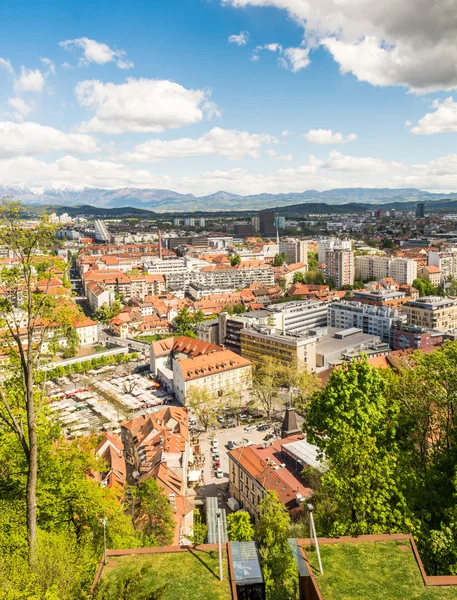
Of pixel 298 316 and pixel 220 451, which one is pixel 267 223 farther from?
pixel 220 451

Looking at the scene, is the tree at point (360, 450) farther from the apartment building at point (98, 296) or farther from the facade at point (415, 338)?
the apartment building at point (98, 296)

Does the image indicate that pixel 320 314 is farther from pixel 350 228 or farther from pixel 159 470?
pixel 350 228

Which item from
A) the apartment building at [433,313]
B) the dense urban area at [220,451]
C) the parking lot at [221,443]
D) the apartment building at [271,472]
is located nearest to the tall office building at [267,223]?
the dense urban area at [220,451]

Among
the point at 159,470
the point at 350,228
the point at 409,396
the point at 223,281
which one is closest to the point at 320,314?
the point at 223,281

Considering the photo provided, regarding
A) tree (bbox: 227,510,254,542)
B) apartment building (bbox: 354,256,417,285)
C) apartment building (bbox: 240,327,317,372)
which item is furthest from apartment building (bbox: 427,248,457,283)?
tree (bbox: 227,510,254,542)

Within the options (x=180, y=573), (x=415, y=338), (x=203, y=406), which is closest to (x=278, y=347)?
(x=203, y=406)
